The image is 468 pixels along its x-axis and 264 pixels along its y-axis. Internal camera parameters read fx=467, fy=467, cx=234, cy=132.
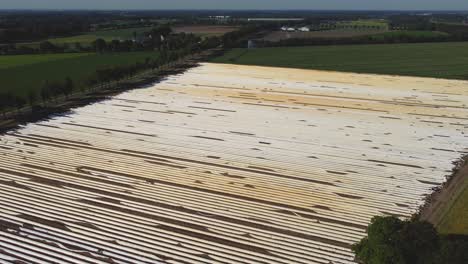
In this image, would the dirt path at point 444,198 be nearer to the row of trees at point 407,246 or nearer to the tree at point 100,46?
the row of trees at point 407,246

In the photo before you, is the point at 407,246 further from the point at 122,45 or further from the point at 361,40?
the point at 361,40

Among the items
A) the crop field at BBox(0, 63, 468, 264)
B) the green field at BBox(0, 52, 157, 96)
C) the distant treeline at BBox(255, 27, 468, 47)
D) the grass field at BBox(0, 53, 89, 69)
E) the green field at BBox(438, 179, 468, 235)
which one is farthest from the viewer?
the distant treeline at BBox(255, 27, 468, 47)

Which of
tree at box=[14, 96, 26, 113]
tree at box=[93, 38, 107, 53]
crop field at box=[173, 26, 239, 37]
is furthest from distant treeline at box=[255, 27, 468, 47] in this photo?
tree at box=[14, 96, 26, 113]

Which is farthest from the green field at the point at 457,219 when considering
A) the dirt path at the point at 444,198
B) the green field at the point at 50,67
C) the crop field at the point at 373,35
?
the crop field at the point at 373,35

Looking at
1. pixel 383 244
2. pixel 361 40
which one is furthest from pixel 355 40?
pixel 383 244

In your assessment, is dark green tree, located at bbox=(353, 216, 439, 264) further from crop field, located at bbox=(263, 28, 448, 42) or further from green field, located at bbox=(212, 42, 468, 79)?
crop field, located at bbox=(263, 28, 448, 42)
